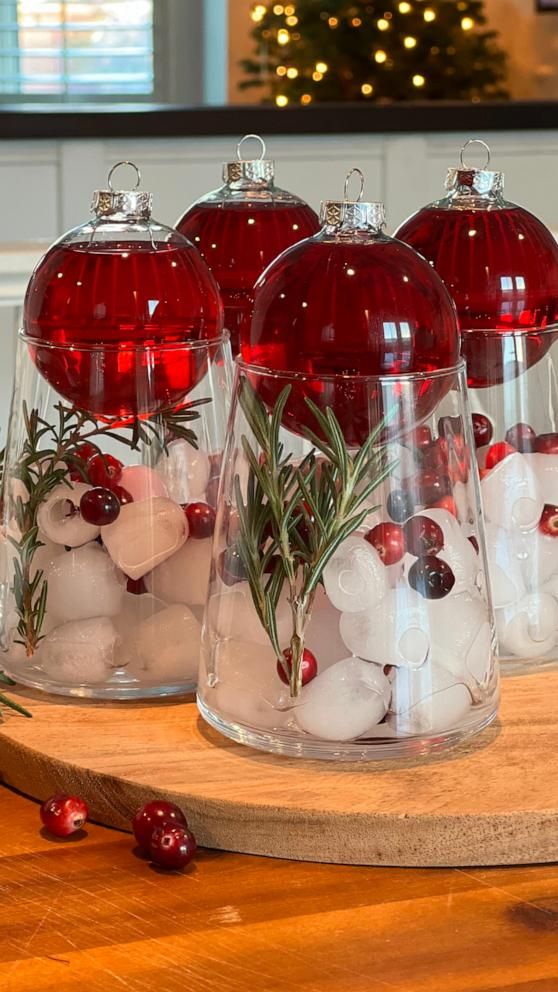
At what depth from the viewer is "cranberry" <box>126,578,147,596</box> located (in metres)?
0.67

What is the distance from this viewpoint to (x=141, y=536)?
0.66m

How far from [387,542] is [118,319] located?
0.17 meters

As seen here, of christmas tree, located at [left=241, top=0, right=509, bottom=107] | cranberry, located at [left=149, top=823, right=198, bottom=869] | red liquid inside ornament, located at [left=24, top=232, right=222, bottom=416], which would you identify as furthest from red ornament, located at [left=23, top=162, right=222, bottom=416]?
christmas tree, located at [left=241, top=0, right=509, bottom=107]

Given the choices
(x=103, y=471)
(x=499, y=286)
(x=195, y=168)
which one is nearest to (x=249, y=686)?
(x=103, y=471)

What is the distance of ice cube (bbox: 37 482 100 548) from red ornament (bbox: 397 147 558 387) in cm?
21

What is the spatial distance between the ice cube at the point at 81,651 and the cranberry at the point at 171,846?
136 mm

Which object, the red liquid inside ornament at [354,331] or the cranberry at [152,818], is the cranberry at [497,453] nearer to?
the red liquid inside ornament at [354,331]

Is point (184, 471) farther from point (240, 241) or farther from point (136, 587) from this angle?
point (240, 241)

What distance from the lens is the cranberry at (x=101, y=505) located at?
663 mm

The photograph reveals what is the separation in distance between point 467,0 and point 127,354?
187 inches

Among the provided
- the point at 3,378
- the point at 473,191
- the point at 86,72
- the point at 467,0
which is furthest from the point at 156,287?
the point at 86,72

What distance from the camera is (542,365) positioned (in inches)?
28.6

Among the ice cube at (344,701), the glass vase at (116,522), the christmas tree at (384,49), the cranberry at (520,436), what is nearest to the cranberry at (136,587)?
the glass vase at (116,522)

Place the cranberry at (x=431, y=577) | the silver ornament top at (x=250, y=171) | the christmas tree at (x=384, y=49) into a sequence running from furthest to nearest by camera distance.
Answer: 1. the christmas tree at (x=384, y=49)
2. the silver ornament top at (x=250, y=171)
3. the cranberry at (x=431, y=577)
